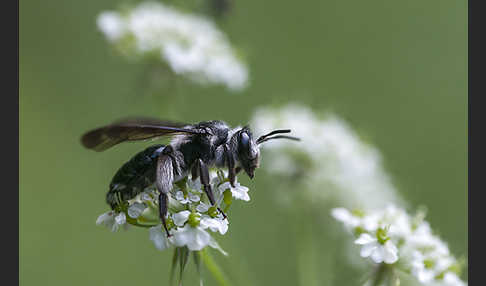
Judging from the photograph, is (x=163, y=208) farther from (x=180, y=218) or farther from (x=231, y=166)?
(x=231, y=166)

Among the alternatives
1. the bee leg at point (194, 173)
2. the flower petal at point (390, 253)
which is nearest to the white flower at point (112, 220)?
the bee leg at point (194, 173)

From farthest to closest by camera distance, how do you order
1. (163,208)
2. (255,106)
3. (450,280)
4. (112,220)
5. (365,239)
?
1. (255,106)
2. (450,280)
3. (365,239)
4. (112,220)
5. (163,208)

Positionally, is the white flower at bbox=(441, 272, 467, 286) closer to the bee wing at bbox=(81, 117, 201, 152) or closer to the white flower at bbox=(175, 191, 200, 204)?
the white flower at bbox=(175, 191, 200, 204)

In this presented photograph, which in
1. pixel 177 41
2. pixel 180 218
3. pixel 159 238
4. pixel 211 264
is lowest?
pixel 211 264

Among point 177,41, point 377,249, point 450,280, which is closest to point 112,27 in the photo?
point 177,41

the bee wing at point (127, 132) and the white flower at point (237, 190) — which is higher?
the bee wing at point (127, 132)

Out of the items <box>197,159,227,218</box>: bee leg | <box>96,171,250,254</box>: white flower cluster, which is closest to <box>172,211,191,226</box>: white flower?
<box>96,171,250,254</box>: white flower cluster

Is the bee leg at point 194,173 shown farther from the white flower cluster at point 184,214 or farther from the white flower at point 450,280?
the white flower at point 450,280

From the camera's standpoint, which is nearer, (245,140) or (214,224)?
(214,224)
